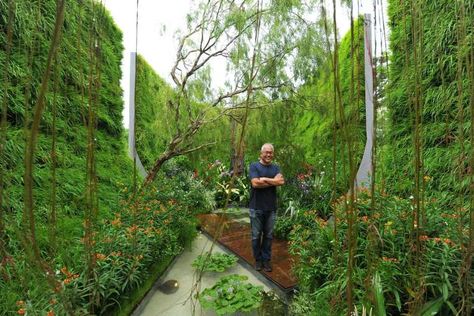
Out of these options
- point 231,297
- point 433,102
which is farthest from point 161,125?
point 433,102

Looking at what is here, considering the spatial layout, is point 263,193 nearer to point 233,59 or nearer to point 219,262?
point 219,262

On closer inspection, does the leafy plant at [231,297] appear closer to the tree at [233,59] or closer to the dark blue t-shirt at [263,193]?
the dark blue t-shirt at [263,193]

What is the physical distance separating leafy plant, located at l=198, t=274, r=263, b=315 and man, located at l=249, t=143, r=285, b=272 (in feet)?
1.60

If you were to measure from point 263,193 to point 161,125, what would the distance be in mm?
2530

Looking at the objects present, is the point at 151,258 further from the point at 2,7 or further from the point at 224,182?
the point at 224,182

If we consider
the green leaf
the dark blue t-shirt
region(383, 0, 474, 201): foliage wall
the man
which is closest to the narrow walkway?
the man

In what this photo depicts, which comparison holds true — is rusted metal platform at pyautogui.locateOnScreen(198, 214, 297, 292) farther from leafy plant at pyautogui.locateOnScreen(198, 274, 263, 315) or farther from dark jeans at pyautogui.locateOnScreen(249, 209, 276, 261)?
leafy plant at pyautogui.locateOnScreen(198, 274, 263, 315)

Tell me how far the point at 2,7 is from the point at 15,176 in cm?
123

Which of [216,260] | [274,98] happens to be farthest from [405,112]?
[216,260]

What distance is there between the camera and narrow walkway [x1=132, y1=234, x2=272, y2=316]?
6.48 ft

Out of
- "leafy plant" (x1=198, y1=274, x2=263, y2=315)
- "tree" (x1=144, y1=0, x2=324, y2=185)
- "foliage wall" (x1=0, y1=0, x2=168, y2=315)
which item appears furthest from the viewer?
"tree" (x1=144, y1=0, x2=324, y2=185)

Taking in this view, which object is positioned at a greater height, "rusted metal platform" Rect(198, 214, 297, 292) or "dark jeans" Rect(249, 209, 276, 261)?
"dark jeans" Rect(249, 209, 276, 261)

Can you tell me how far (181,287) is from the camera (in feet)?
7.63

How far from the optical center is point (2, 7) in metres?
1.94
